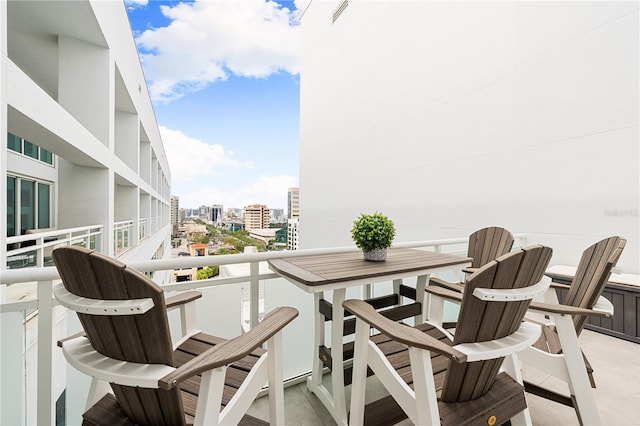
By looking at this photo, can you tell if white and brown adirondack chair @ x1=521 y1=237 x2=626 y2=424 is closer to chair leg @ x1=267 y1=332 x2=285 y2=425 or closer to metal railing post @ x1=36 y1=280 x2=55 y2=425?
chair leg @ x1=267 y1=332 x2=285 y2=425

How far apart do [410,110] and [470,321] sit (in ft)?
17.8

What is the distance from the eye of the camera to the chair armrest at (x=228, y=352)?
71cm

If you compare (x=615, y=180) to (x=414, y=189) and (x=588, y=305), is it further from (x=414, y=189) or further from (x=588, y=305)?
(x=414, y=189)

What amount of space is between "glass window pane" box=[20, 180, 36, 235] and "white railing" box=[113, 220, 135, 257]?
1585mm

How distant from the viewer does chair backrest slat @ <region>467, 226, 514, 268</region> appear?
7.27 ft

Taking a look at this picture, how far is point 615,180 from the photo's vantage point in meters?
2.96

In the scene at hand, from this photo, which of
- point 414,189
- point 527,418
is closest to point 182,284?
point 527,418

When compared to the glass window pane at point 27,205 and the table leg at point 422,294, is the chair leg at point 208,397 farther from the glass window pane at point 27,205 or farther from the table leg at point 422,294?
the glass window pane at point 27,205

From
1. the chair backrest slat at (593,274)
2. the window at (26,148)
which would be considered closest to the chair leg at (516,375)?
the chair backrest slat at (593,274)

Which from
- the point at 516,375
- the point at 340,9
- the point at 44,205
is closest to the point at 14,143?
the point at 44,205

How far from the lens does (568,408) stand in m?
1.68

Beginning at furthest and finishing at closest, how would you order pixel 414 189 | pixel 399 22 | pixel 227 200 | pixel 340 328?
pixel 227 200 → pixel 399 22 → pixel 414 189 → pixel 340 328

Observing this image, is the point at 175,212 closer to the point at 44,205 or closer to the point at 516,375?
the point at 44,205

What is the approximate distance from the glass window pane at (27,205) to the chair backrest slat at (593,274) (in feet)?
28.7
